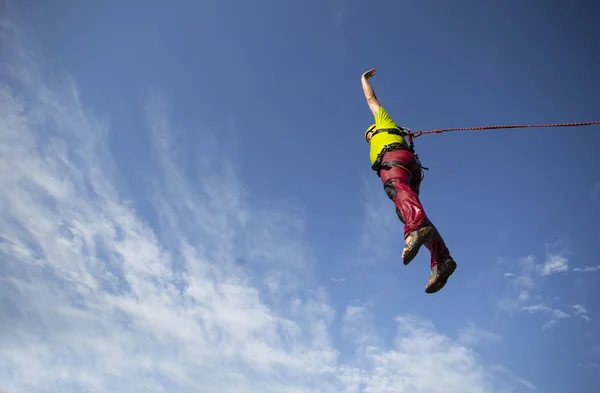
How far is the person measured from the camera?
15.4ft

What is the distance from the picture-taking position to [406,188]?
5.27 metres

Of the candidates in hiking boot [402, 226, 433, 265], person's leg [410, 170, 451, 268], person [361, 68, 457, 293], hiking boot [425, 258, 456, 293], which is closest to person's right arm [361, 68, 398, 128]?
person [361, 68, 457, 293]

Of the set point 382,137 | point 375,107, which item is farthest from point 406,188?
point 375,107

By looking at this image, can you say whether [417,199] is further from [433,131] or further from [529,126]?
[529,126]

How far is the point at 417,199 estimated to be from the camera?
512 cm

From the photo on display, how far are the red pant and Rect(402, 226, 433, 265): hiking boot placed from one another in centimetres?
9

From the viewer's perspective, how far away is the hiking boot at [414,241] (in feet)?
15.0

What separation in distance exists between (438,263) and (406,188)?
3.69 feet

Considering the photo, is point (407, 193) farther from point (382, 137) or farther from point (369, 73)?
point (369, 73)

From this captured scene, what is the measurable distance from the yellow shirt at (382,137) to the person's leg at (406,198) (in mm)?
290

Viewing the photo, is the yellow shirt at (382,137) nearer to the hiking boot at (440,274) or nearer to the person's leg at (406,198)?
the person's leg at (406,198)

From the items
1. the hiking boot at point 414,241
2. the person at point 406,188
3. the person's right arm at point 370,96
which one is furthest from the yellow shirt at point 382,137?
the hiking boot at point 414,241

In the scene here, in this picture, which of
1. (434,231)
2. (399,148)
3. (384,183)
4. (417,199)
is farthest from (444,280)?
(399,148)

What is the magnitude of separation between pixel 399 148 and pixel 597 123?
3.28 metres
